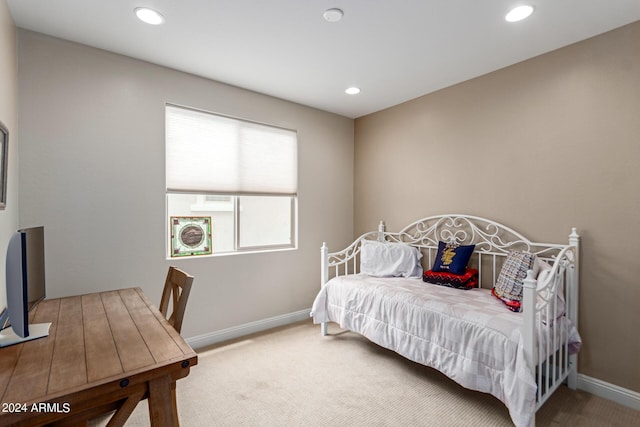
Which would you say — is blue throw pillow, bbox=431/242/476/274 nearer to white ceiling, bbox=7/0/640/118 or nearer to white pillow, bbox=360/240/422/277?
white pillow, bbox=360/240/422/277

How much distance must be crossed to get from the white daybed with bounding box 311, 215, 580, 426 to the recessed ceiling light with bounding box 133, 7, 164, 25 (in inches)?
91.9

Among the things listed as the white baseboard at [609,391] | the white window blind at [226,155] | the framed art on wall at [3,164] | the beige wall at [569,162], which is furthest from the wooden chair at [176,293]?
the white baseboard at [609,391]

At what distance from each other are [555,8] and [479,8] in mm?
472

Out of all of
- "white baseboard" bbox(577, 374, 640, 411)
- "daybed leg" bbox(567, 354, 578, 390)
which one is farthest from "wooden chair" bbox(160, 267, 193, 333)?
"white baseboard" bbox(577, 374, 640, 411)

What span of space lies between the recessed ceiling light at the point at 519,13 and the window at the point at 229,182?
2243mm

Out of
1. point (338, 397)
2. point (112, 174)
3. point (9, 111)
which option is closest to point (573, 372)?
point (338, 397)

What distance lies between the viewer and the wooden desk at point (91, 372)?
951 mm

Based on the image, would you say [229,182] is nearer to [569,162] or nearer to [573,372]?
[569,162]

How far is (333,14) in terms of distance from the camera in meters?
1.97

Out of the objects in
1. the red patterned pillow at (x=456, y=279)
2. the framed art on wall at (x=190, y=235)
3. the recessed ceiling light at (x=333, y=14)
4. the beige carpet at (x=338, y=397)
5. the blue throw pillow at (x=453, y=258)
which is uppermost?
the recessed ceiling light at (x=333, y=14)

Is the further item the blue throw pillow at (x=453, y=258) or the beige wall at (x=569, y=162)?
the blue throw pillow at (x=453, y=258)

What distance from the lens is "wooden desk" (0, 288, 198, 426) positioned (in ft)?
3.12

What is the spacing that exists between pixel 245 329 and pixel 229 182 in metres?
1.51

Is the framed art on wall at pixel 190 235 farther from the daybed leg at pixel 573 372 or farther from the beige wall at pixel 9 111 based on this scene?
the daybed leg at pixel 573 372
